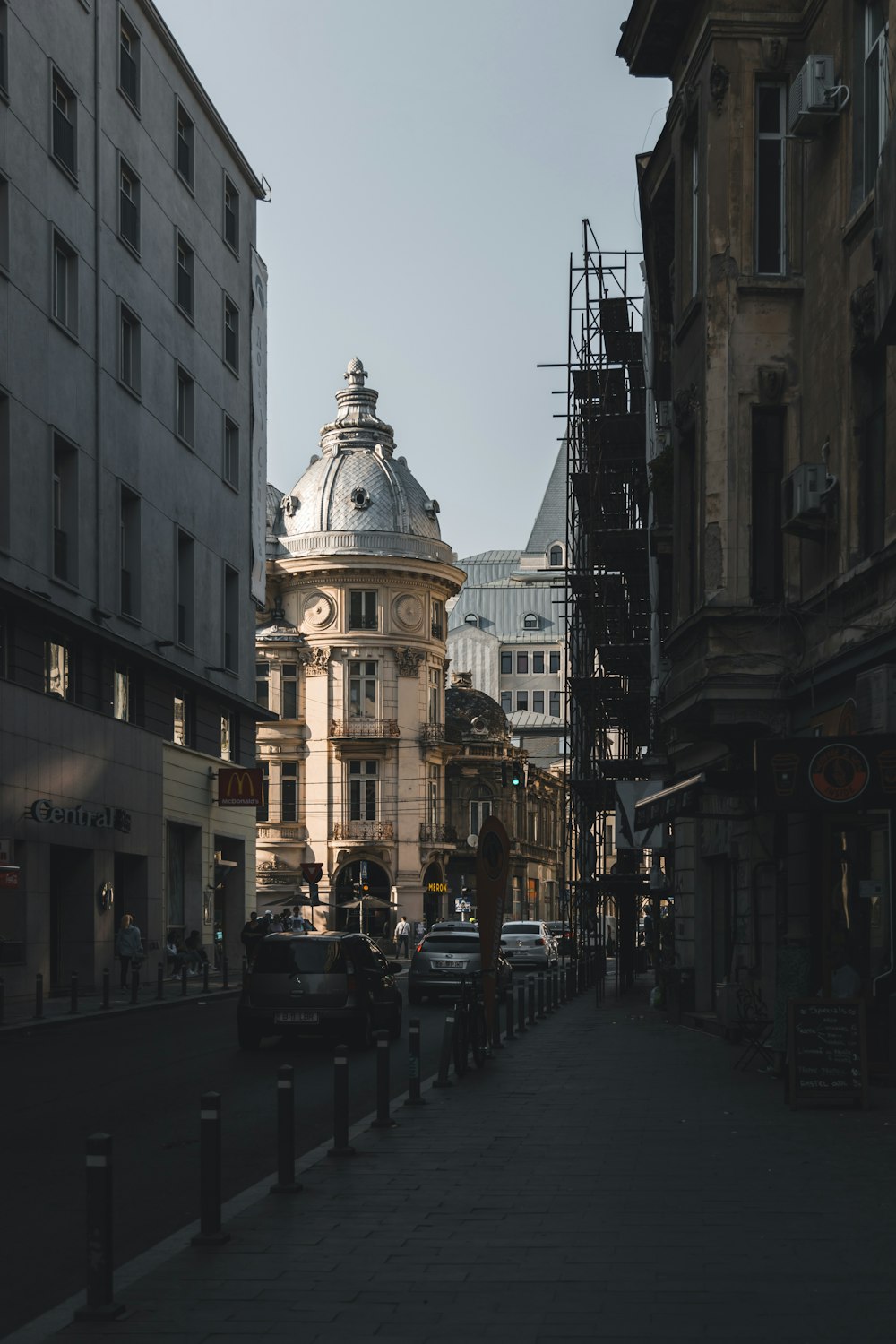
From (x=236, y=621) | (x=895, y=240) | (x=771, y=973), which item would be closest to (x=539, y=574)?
(x=236, y=621)

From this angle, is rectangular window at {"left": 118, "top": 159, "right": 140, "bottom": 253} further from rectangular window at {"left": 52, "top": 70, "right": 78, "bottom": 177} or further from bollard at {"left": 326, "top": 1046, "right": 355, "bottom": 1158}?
bollard at {"left": 326, "top": 1046, "right": 355, "bottom": 1158}

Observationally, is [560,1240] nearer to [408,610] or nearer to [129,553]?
[129,553]

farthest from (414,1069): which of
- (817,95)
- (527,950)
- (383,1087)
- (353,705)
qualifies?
(353,705)

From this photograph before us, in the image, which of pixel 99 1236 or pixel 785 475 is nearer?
pixel 99 1236

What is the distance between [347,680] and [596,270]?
1653 inches

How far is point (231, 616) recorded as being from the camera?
51.8 m

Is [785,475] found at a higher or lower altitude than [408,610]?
lower

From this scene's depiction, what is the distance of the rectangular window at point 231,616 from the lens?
51.4 metres

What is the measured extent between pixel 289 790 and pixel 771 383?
2730 inches

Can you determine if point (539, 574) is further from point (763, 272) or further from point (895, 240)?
point (895, 240)

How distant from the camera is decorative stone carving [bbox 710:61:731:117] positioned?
20.9 metres

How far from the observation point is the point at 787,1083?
1543 cm

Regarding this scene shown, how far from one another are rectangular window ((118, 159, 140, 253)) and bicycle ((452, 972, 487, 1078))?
1007 inches

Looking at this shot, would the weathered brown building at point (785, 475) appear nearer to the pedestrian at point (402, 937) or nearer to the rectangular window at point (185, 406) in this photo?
the rectangular window at point (185, 406)
